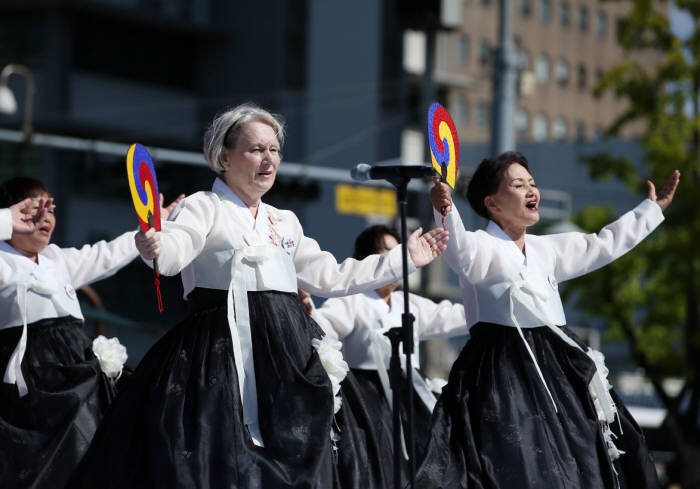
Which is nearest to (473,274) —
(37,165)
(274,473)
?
(274,473)

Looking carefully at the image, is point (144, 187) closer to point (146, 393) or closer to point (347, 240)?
point (146, 393)

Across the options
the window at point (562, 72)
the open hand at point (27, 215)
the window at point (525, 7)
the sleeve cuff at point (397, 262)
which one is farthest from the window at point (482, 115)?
the open hand at point (27, 215)

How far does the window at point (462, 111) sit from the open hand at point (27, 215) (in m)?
51.3

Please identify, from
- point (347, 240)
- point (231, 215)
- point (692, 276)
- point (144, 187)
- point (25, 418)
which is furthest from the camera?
point (347, 240)

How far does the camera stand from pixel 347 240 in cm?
2989

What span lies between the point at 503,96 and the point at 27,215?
28.3 ft

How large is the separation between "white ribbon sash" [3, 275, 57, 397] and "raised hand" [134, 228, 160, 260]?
2.02 m

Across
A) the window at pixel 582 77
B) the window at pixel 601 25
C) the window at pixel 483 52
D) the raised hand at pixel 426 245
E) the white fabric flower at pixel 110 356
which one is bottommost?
the white fabric flower at pixel 110 356

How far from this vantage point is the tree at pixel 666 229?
52.4 ft

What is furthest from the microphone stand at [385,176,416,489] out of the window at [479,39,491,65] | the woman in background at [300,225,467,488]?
the window at [479,39,491,65]

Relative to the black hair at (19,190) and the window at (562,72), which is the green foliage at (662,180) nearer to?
the black hair at (19,190)

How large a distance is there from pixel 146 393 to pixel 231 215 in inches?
32.0

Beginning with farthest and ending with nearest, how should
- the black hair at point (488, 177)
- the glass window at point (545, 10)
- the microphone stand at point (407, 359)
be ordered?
the glass window at point (545, 10) → the black hair at point (488, 177) → the microphone stand at point (407, 359)

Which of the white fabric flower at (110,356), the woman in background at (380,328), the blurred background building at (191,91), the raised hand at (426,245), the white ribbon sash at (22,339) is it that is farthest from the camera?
the blurred background building at (191,91)
